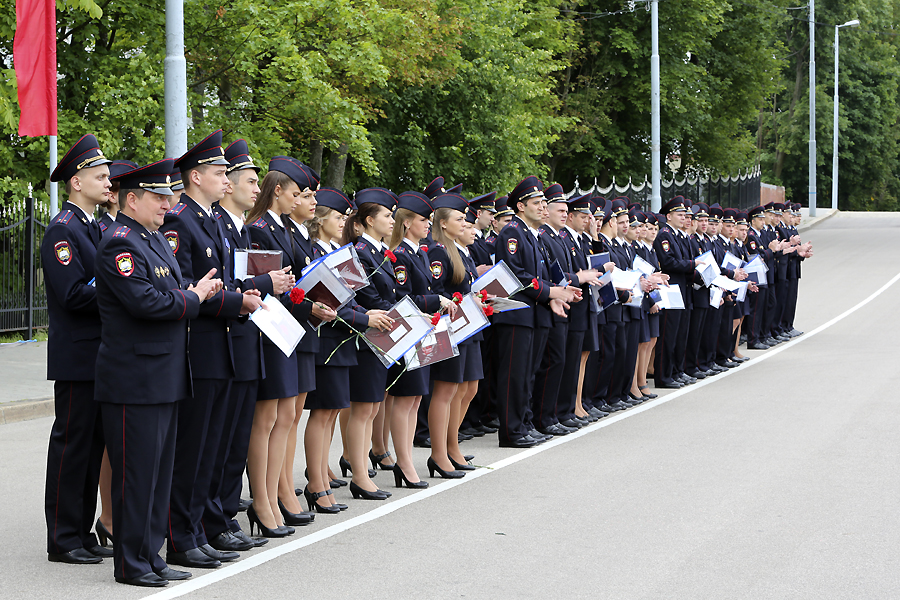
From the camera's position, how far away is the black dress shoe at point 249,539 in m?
6.34

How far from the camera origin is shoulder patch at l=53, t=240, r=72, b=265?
6082mm

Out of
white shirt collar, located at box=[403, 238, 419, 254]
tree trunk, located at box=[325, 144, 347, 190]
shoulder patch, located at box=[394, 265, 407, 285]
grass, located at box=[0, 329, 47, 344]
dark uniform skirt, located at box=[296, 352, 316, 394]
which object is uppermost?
tree trunk, located at box=[325, 144, 347, 190]

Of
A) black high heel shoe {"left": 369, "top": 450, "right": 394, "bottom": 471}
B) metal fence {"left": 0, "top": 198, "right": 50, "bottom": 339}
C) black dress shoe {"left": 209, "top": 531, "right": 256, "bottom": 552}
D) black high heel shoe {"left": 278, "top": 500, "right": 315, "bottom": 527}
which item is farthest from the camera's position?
metal fence {"left": 0, "top": 198, "right": 50, "bottom": 339}

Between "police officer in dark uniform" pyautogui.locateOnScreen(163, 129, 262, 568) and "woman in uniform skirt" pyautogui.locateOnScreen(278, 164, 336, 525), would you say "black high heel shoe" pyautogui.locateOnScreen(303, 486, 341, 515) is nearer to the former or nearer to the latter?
"woman in uniform skirt" pyautogui.locateOnScreen(278, 164, 336, 525)

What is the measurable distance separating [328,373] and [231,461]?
103 centimetres

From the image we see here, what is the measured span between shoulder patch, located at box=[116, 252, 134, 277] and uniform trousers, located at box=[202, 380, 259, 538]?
110 cm

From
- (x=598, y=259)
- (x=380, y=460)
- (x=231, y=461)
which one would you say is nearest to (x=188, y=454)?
(x=231, y=461)

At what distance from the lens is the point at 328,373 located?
7199 mm

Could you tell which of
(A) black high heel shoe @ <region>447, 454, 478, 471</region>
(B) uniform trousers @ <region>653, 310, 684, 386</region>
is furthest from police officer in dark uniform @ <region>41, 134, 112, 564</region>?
(B) uniform trousers @ <region>653, 310, 684, 386</region>

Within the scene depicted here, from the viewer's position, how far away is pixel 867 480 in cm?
815

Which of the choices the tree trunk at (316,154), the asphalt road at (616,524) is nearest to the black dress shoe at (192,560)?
the asphalt road at (616,524)

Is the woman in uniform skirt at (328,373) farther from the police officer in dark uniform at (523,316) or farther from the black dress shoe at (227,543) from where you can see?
the police officer in dark uniform at (523,316)

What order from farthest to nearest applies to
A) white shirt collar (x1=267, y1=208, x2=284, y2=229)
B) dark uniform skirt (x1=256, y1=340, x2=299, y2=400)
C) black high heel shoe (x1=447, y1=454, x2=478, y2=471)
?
black high heel shoe (x1=447, y1=454, x2=478, y2=471) < white shirt collar (x1=267, y1=208, x2=284, y2=229) < dark uniform skirt (x1=256, y1=340, x2=299, y2=400)

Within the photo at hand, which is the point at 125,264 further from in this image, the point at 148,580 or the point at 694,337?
the point at 694,337
